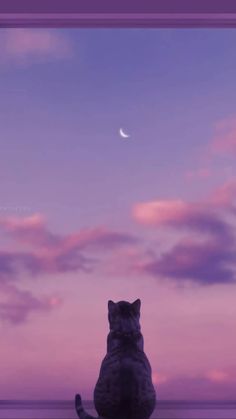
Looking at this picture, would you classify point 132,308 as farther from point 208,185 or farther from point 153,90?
point 153,90

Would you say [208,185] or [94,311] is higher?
[208,185]

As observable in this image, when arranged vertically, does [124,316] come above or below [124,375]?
above

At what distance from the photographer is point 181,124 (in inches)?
104

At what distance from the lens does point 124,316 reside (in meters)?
2.14

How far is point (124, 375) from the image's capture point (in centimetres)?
205

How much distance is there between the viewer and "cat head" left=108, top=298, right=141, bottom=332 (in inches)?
83.7

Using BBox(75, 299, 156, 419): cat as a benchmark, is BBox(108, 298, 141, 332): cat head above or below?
above

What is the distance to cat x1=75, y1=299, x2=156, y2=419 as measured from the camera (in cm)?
204

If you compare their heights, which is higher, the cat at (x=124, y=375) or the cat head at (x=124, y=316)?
the cat head at (x=124, y=316)

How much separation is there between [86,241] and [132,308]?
0.50 metres

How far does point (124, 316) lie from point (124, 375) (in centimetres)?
19

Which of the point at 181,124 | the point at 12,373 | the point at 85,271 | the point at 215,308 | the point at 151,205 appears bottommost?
the point at 12,373

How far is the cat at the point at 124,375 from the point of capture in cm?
204

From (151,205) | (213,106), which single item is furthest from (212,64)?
(151,205)
